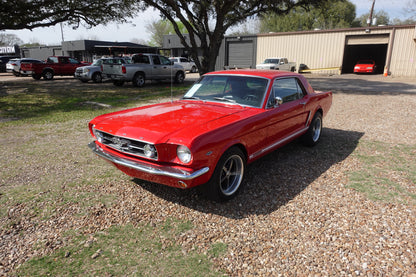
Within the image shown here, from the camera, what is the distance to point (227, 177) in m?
3.67

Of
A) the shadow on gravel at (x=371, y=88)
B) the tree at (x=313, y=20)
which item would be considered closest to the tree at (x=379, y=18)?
the tree at (x=313, y=20)

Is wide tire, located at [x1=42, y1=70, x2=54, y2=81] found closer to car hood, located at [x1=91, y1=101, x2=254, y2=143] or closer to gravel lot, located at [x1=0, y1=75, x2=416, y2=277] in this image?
gravel lot, located at [x1=0, y1=75, x2=416, y2=277]

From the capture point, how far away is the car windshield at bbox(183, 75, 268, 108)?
4332 mm

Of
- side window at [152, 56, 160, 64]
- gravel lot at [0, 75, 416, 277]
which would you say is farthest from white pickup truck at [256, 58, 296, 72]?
gravel lot at [0, 75, 416, 277]

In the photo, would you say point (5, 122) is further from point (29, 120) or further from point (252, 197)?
point (252, 197)

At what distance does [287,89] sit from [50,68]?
22.6m

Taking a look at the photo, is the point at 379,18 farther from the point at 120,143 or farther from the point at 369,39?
the point at 120,143

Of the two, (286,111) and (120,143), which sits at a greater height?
(286,111)

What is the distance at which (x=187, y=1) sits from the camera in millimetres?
16516

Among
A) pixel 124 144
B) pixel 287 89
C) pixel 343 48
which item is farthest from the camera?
pixel 343 48

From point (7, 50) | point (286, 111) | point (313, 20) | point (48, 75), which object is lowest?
point (48, 75)

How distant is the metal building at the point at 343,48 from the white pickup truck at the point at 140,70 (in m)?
16.7

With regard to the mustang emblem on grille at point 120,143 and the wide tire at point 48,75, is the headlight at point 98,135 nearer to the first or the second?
the mustang emblem on grille at point 120,143

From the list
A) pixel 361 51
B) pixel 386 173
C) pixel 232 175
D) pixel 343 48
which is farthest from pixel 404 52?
pixel 232 175
